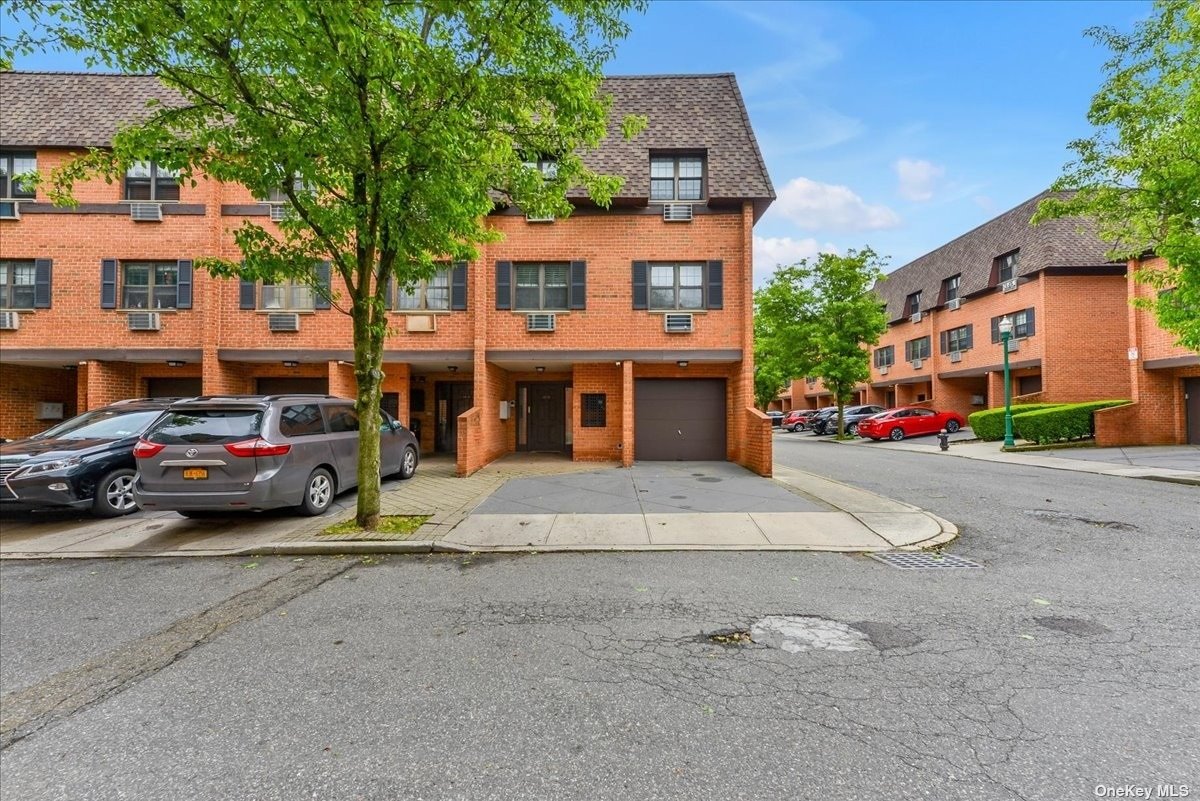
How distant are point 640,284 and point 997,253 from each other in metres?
23.8

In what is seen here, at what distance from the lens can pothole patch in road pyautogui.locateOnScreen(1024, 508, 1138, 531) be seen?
7160 mm

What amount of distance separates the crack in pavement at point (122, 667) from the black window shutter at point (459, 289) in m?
9.73

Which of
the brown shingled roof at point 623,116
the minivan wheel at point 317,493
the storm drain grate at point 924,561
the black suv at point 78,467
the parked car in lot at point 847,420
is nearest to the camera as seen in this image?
the storm drain grate at point 924,561

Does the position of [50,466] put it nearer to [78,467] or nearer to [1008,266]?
[78,467]

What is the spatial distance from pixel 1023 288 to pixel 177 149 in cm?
3112

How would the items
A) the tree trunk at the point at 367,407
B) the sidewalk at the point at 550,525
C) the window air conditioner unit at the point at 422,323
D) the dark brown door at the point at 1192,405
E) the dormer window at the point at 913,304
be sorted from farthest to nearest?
the dormer window at the point at 913,304 → the dark brown door at the point at 1192,405 → the window air conditioner unit at the point at 422,323 → the tree trunk at the point at 367,407 → the sidewalk at the point at 550,525

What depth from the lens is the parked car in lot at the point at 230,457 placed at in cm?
673

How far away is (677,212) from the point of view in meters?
13.6

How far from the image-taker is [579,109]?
677 centimetres

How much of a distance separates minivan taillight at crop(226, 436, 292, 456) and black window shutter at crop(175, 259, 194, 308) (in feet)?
30.9


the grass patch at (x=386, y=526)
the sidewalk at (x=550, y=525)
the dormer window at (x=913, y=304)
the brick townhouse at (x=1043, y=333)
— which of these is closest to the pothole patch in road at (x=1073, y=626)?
the sidewalk at (x=550, y=525)

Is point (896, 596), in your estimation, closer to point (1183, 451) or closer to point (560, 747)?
point (560, 747)

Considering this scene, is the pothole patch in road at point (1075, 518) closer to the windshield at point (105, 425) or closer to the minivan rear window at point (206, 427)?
the minivan rear window at point (206, 427)

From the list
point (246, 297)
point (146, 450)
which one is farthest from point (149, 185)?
point (146, 450)
